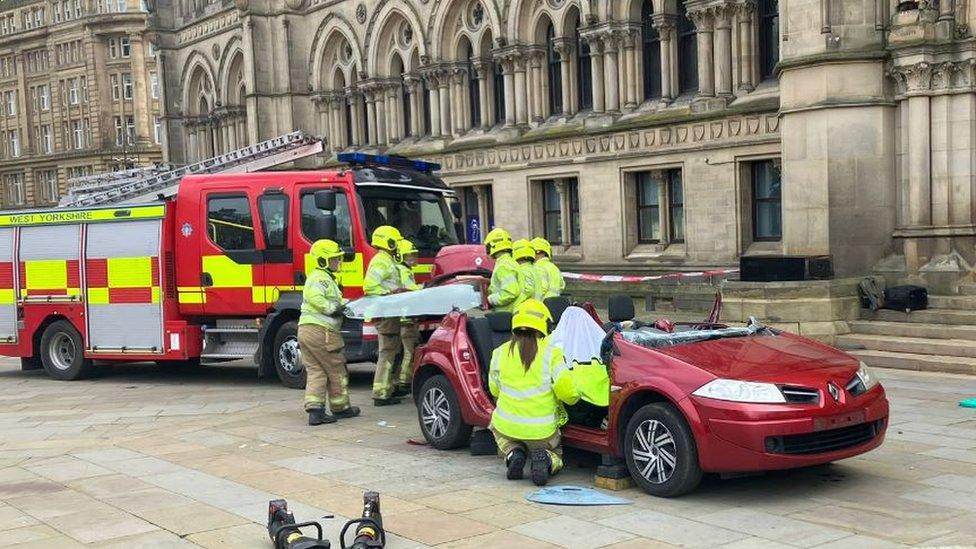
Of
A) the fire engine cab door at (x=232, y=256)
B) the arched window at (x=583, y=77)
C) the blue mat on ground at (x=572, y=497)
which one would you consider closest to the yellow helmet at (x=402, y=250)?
the fire engine cab door at (x=232, y=256)

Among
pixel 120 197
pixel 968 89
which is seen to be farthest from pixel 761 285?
pixel 120 197

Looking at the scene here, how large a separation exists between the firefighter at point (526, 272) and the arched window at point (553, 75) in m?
14.9

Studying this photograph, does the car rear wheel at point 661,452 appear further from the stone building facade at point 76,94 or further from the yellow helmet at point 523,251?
the stone building facade at point 76,94

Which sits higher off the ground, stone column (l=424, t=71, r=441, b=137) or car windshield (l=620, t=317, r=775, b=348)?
stone column (l=424, t=71, r=441, b=137)

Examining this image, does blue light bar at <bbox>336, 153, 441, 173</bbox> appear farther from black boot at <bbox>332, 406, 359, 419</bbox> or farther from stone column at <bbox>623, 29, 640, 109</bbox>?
stone column at <bbox>623, 29, 640, 109</bbox>

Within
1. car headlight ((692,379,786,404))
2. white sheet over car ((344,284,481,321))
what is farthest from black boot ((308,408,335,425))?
car headlight ((692,379,786,404))

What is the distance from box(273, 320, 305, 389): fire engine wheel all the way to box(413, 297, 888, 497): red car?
21.0ft

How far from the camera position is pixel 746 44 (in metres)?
20.1

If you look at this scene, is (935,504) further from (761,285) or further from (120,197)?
(120,197)

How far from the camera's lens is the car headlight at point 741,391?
262 inches

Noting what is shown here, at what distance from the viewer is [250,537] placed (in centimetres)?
646

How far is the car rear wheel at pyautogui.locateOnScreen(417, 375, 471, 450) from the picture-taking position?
8.88m

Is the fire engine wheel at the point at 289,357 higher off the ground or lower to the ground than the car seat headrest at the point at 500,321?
lower

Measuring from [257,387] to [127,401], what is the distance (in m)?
1.78
